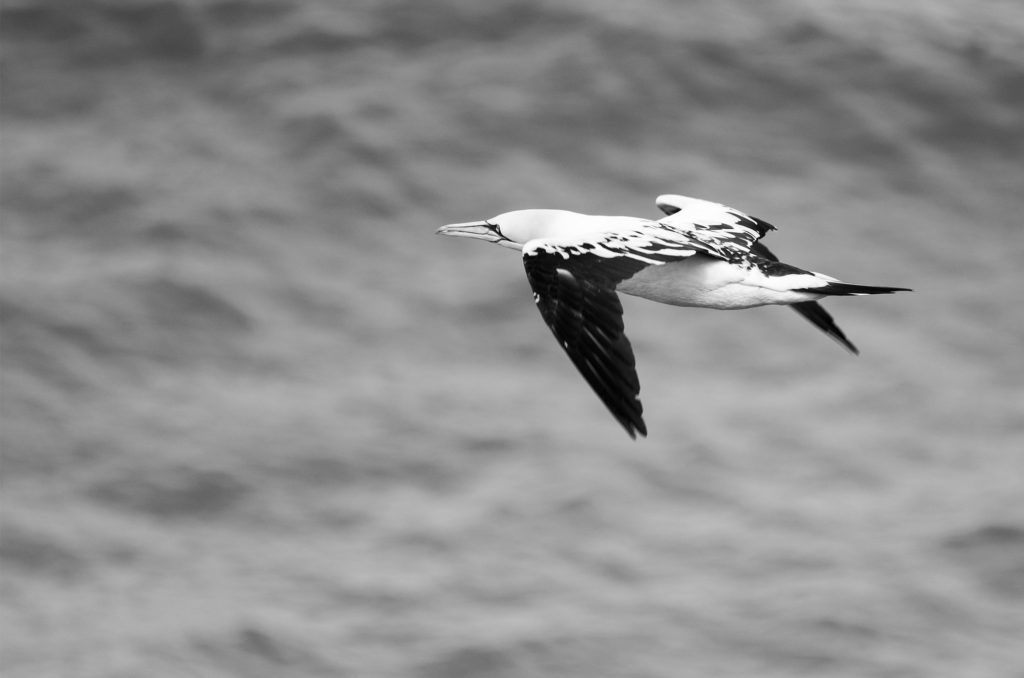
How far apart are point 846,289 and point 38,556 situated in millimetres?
13500

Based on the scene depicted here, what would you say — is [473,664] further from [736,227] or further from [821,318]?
[736,227]

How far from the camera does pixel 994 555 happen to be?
71.5 ft

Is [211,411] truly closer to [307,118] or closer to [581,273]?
[307,118]

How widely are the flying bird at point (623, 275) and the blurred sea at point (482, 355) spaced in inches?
369

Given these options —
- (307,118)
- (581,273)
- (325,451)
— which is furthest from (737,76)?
(581,273)

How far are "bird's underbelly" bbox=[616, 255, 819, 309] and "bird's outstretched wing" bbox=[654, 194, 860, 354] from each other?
42 centimetres

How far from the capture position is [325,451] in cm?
2261

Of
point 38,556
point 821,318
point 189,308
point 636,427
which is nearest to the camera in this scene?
point 636,427

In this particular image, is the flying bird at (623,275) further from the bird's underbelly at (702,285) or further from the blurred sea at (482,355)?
the blurred sea at (482,355)

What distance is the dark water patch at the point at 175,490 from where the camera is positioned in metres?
22.7

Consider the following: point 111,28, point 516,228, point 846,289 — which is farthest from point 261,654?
point 846,289

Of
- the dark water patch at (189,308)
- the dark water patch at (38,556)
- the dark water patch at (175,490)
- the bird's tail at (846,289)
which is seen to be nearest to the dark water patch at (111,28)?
the dark water patch at (189,308)

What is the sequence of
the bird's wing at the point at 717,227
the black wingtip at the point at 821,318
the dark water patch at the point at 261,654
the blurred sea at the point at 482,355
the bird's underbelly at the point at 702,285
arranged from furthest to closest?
the blurred sea at the point at 482,355 < the dark water patch at the point at 261,654 < the black wingtip at the point at 821,318 < the bird's wing at the point at 717,227 < the bird's underbelly at the point at 702,285

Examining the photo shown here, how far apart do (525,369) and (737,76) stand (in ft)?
16.2
